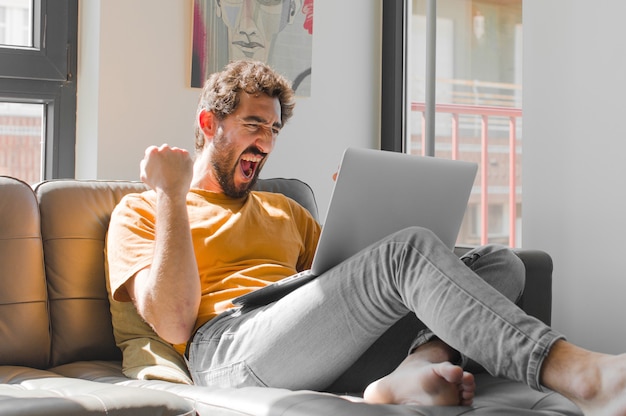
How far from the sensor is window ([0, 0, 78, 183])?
2.61 metres

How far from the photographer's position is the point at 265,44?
2936 millimetres

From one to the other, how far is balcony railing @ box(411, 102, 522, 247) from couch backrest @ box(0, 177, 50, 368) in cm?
212

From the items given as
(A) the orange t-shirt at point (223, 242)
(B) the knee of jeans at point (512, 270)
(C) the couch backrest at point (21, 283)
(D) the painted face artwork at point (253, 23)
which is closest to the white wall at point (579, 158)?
(B) the knee of jeans at point (512, 270)

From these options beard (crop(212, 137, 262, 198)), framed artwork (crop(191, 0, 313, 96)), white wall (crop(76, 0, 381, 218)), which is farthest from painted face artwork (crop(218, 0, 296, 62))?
beard (crop(212, 137, 262, 198))

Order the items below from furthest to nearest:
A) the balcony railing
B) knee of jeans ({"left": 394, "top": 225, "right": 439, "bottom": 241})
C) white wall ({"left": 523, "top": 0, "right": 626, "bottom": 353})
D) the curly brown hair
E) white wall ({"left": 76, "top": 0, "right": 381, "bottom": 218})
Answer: the balcony railing → white wall ({"left": 76, "top": 0, "right": 381, "bottom": 218}) → white wall ({"left": 523, "top": 0, "right": 626, "bottom": 353}) → the curly brown hair → knee of jeans ({"left": 394, "top": 225, "right": 439, "bottom": 241})

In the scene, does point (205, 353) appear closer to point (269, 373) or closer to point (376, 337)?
point (269, 373)

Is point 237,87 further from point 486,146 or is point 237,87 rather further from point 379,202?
point 486,146

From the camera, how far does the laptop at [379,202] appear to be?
4.89ft

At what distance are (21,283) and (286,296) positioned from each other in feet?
2.22

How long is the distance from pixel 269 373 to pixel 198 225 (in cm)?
49

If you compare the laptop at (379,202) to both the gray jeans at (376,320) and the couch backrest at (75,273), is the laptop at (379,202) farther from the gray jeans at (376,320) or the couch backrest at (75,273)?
the couch backrest at (75,273)

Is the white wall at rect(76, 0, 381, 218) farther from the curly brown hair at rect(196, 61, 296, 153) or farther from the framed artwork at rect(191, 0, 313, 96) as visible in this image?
the curly brown hair at rect(196, 61, 296, 153)

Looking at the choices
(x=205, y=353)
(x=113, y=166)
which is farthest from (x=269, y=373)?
(x=113, y=166)

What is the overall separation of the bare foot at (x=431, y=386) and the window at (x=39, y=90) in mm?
1645
